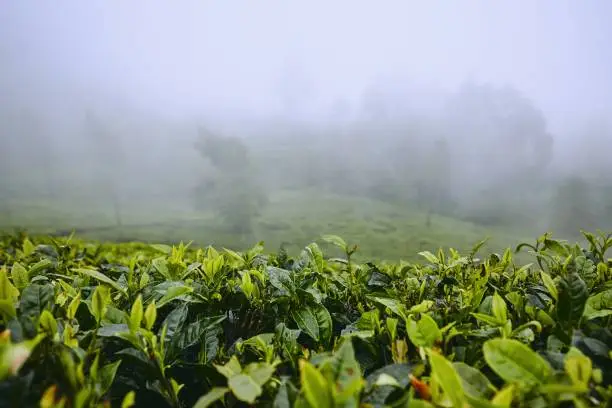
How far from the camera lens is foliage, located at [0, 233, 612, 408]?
78 centimetres

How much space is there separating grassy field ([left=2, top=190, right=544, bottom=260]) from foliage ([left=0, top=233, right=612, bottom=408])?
4180 cm

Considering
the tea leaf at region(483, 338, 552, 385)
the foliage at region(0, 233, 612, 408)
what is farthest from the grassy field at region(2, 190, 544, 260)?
the tea leaf at region(483, 338, 552, 385)

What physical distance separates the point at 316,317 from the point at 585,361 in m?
0.72

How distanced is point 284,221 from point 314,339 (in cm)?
5946

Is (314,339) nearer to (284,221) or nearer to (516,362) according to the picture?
(516,362)

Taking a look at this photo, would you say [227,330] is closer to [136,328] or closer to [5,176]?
[136,328]

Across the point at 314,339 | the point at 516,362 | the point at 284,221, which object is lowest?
the point at 284,221

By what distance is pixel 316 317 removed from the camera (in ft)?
4.21

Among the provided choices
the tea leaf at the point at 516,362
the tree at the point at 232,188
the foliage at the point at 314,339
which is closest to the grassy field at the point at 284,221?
the tree at the point at 232,188

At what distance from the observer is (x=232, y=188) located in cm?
6044

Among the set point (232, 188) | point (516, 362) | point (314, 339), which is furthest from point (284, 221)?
point (516, 362)

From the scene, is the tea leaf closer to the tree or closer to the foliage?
the foliage

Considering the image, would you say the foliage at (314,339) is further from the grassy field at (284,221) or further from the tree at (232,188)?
the tree at (232,188)

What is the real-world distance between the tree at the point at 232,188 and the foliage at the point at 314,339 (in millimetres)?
54698
